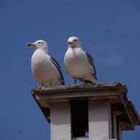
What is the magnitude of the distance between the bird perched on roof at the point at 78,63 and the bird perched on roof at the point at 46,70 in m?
0.61

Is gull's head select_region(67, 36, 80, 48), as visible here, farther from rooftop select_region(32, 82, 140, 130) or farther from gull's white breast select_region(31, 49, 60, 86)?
rooftop select_region(32, 82, 140, 130)

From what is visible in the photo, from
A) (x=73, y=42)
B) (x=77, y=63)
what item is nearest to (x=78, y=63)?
(x=77, y=63)

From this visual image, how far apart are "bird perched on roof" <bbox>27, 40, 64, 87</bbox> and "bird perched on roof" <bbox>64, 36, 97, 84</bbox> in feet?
2.01

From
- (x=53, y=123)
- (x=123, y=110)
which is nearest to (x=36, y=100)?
(x=53, y=123)

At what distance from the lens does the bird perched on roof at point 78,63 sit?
24.9m

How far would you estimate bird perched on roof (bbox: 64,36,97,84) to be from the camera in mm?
24875

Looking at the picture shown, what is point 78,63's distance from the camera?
25.0 metres

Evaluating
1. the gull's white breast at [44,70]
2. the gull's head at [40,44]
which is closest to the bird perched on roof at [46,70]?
the gull's white breast at [44,70]

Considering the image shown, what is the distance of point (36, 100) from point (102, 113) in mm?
1757

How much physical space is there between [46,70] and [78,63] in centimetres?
99

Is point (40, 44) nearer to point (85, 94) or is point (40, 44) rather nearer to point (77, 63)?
point (77, 63)

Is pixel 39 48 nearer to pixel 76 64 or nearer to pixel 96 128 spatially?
pixel 76 64

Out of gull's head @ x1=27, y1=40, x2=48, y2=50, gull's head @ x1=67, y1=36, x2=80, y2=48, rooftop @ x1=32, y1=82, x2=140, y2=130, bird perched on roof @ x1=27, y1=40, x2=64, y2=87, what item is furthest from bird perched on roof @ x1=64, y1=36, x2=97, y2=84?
rooftop @ x1=32, y1=82, x2=140, y2=130

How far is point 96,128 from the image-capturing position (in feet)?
75.0
